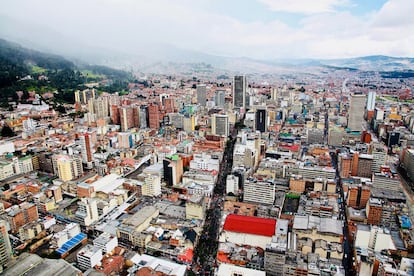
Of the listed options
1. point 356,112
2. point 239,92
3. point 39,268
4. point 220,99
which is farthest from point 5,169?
point 356,112

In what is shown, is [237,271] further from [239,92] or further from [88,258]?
[239,92]

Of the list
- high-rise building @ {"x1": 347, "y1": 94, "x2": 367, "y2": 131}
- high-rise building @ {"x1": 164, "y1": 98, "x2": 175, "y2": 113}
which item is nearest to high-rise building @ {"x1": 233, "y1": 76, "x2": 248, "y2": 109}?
high-rise building @ {"x1": 164, "y1": 98, "x2": 175, "y2": 113}

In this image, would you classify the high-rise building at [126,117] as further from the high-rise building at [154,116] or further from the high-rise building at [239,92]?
the high-rise building at [239,92]

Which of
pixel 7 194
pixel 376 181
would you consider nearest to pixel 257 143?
pixel 376 181

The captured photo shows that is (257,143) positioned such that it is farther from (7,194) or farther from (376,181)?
→ (7,194)

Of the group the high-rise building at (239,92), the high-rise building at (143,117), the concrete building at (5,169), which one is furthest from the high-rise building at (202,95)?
the concrete building at (5,169)

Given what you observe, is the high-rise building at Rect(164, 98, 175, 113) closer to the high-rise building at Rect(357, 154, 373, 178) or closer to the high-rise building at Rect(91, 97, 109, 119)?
the high-rise building at Rect(91, 97, 109, 119)
